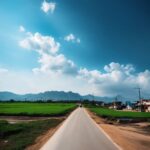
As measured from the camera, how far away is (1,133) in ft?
90.3

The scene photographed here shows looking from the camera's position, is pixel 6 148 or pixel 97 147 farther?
pixel 6 148

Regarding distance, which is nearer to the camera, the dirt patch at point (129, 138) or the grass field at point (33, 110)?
the dirt patch at point (129, 138)

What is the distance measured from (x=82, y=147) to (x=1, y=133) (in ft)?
40.6

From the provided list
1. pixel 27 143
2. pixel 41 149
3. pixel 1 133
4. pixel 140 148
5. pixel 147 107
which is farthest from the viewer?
pixel 147 107

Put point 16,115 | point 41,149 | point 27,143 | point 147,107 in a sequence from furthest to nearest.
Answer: point 147,107 < point 16,115 < point 27,143 < point 41,149

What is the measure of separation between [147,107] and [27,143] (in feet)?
318

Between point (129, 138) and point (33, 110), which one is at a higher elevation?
point (33, 110)

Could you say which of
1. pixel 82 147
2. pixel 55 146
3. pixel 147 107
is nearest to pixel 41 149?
pixel 55 146

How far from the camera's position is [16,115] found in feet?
189

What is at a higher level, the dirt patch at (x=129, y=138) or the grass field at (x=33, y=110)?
the grass field at (x=33, y=110)

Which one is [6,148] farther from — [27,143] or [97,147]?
[97,147]

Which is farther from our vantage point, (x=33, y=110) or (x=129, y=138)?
(x=33, y=110)

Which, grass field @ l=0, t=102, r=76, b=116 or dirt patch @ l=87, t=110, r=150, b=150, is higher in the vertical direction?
grass field @ l=0, t=102, r=76, b=116

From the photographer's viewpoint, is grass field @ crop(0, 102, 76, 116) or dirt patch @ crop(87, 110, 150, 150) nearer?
dirt patch @ crop(87, 110, 150, 150)
